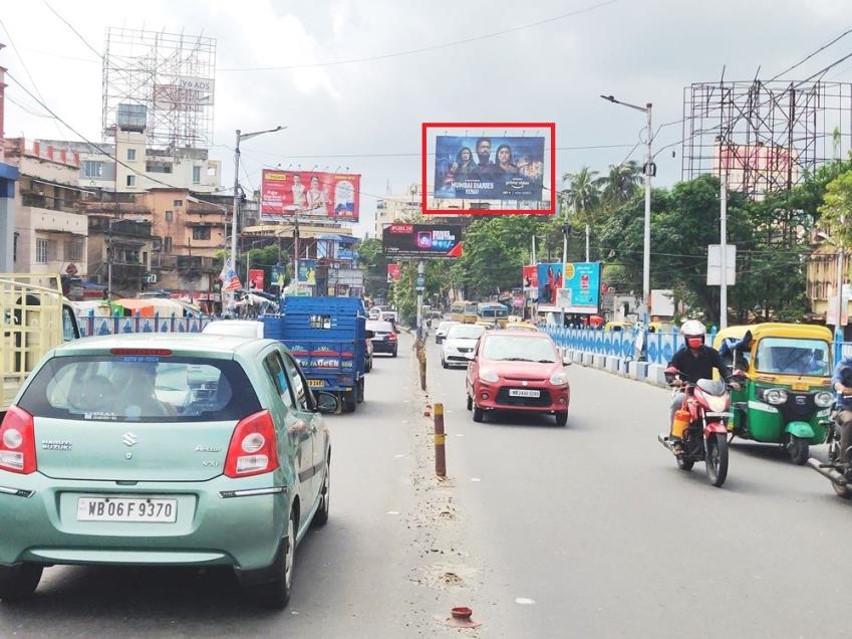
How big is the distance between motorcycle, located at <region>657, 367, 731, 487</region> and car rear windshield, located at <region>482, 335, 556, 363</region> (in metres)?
6.22

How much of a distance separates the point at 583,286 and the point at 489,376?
42352 millimetres

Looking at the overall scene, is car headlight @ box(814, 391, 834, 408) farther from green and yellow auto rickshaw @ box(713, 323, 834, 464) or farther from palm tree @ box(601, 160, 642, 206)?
palm tree @ box(601, 160, 642, 206)

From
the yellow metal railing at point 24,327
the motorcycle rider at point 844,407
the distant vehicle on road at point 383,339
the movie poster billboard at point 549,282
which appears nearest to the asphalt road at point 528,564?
the motorcycle rider at point 844,407

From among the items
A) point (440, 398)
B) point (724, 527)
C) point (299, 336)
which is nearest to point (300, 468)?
point (724, 527)

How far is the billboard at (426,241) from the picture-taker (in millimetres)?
70750

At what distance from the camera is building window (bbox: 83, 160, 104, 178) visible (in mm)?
92431

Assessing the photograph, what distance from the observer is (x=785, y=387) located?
12.5m

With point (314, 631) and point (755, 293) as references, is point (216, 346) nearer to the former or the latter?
point (314, 631)

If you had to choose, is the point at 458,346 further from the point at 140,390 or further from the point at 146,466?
the point at 146,466

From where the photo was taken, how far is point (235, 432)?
5.51 m

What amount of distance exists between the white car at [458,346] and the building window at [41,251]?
23.6 m

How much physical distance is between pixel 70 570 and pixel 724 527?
17.4 feet

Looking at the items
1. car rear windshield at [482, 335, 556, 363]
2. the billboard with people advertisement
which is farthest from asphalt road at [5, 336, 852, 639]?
the billboard with people advertisement

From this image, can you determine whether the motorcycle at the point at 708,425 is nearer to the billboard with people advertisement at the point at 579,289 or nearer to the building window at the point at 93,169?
the billboard with people advertisement at the point at 579,289
